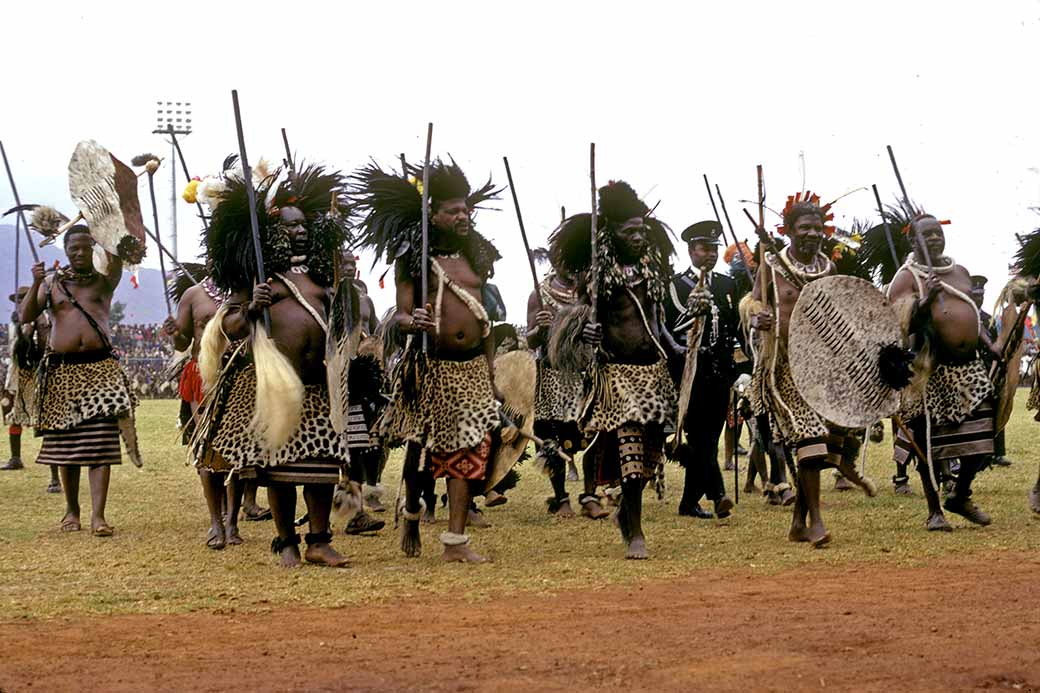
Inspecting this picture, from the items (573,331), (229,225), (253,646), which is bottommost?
(253,646)

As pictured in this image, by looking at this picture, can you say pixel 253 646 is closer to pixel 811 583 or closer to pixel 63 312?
pixel 811 583

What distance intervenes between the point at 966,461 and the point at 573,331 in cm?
279

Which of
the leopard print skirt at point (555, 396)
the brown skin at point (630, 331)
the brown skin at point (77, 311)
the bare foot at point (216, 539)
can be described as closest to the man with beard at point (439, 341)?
the brown skin at point (630, 331)

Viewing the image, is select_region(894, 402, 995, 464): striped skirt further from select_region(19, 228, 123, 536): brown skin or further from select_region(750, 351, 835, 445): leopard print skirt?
select_region(19, 228, 123, 536): brown skin

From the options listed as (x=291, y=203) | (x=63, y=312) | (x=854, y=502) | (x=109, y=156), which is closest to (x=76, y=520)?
(x=63, y=312)

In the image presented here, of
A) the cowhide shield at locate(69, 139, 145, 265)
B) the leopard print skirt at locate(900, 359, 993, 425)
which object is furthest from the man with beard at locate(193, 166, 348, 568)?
the leopard print skirt at locate(900, 359, 993, 425)

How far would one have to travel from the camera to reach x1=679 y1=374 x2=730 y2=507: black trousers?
10547 millimetres

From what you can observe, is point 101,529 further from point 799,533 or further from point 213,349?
point 799,533

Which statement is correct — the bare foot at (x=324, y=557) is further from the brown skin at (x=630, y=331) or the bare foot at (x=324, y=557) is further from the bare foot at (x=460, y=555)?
the brown skin at (x=630, y=331)

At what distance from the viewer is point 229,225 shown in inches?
321

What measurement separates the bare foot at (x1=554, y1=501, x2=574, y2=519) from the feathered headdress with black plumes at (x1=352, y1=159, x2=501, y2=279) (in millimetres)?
2806

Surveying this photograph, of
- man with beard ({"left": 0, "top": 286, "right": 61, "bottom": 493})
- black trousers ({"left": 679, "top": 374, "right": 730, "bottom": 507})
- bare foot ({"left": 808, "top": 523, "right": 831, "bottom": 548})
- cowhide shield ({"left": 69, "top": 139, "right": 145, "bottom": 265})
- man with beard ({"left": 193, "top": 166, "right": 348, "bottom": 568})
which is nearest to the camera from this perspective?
man with beard ({"left": 193, "top": 166, "right": 348, "bottom": 568})

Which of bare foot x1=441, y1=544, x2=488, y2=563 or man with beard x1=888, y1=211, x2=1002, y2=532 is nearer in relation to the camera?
bare foot x1=441, y1=544, x2=488, y2=563

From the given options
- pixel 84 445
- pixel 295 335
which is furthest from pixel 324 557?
pixel 84 445
